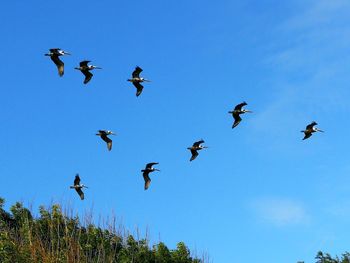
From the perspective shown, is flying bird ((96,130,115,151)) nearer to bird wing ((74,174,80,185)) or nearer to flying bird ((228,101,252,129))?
bird wing ((74,174,80,185))

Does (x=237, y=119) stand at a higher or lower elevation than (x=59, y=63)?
lower

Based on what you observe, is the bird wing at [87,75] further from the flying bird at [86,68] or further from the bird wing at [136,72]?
the bird wing at [136,72]

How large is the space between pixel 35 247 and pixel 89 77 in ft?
24.5

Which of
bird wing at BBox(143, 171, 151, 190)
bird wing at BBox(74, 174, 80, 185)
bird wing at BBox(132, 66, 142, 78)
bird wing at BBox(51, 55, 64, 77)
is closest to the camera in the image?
bird wing at BBox(51, 55, 64, 77)

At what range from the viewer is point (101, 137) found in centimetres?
3191

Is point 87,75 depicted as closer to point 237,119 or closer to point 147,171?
point 147,171

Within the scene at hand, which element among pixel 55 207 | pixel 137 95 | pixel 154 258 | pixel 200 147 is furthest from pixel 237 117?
pixel 55 207

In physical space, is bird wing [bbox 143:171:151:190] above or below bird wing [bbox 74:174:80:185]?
below

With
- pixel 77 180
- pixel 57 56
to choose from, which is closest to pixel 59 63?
pixel 57 56

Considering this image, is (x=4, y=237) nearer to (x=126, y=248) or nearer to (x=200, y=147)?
(x=200, y=147)

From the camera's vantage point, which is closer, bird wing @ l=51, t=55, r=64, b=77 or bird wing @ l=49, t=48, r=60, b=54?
bird wing @ l=51, t=55, r=64, b=77

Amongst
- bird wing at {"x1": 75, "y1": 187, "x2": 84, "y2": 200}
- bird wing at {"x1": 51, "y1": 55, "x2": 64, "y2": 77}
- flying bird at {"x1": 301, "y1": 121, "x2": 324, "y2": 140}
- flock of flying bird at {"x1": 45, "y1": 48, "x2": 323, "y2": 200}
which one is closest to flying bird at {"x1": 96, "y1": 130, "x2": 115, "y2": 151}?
flock of flying bird at {"x1": 45, "y1": 48, "x2": 323, "y2": 200}

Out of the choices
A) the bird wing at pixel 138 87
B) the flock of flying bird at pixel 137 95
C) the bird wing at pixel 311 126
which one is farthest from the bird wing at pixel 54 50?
the bird wing at pixel 311 126

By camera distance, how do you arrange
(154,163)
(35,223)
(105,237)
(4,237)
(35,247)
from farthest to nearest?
(105,237) < (35,223) < (154,163) < (35,247) < (4,237)
